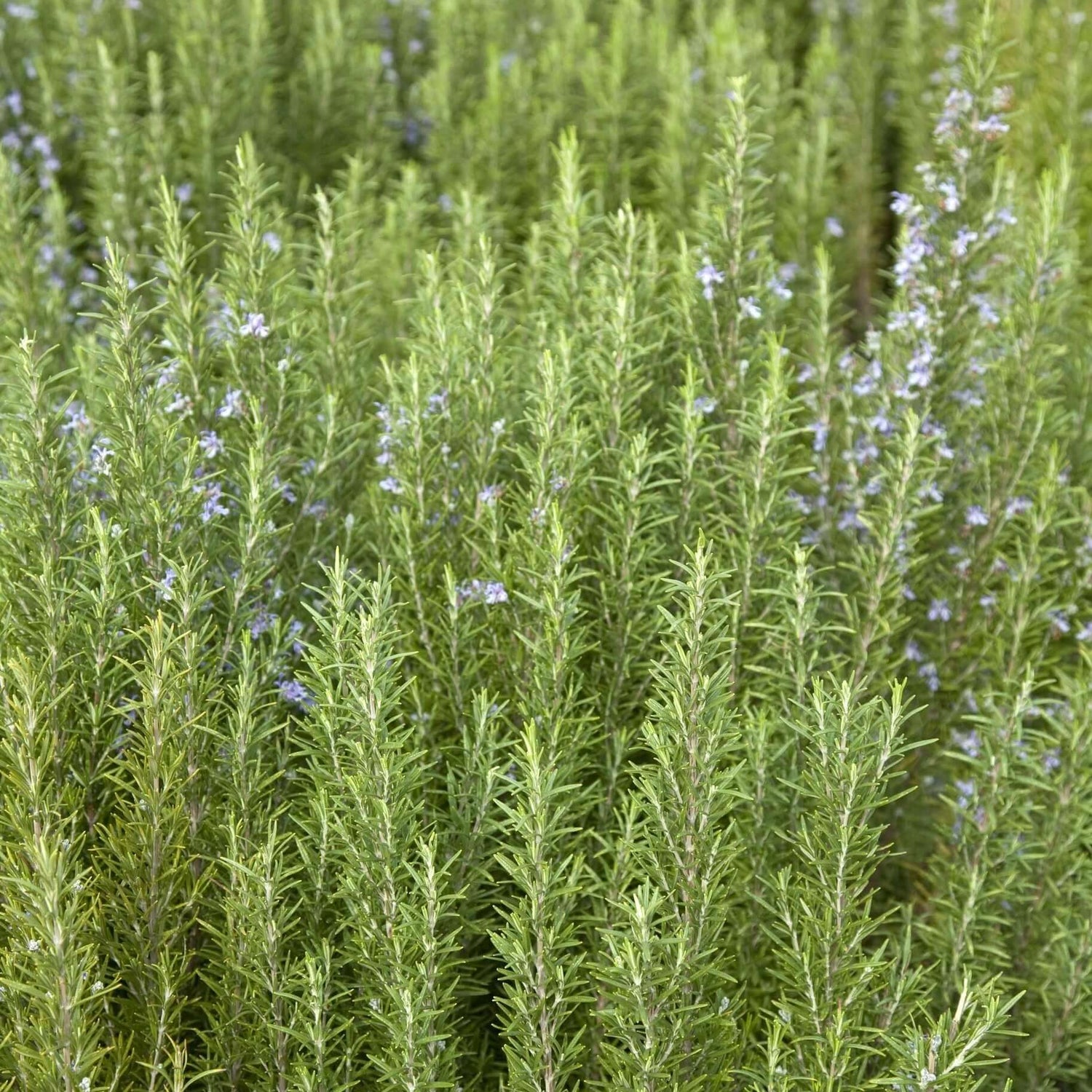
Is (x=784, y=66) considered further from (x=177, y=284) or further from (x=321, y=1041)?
(x=321, y=1041)

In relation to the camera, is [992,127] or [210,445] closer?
[210,445]

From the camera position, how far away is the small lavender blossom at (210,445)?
7.37 ft

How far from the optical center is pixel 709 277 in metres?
2.49

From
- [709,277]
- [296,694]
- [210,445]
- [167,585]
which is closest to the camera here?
[167,585]

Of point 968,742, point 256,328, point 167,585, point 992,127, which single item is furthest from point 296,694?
point 992,127

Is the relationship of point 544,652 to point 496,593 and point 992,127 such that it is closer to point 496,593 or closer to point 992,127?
point 496,593

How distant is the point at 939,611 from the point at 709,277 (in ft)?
2.87

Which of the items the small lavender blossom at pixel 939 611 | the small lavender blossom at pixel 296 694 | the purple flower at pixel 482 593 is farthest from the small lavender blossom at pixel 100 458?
the small lavender blossom at pixel 939 611

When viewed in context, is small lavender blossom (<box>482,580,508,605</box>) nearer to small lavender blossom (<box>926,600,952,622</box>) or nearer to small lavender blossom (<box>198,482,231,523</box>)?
small lavender blossom (<box>198,482,231,523</box>)

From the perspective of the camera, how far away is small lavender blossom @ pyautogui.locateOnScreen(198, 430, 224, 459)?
2.25m

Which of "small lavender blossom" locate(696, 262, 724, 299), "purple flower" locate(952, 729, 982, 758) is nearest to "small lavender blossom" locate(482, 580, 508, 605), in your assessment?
"small lavender blossom" locate(696, 262, 724, 299)

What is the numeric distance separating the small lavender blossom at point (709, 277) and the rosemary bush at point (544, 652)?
0.6 inches

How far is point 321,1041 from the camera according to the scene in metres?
1.64

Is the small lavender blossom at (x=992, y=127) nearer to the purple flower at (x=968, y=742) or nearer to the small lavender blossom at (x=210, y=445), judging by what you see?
the purple flower at (x=968, y=742)
